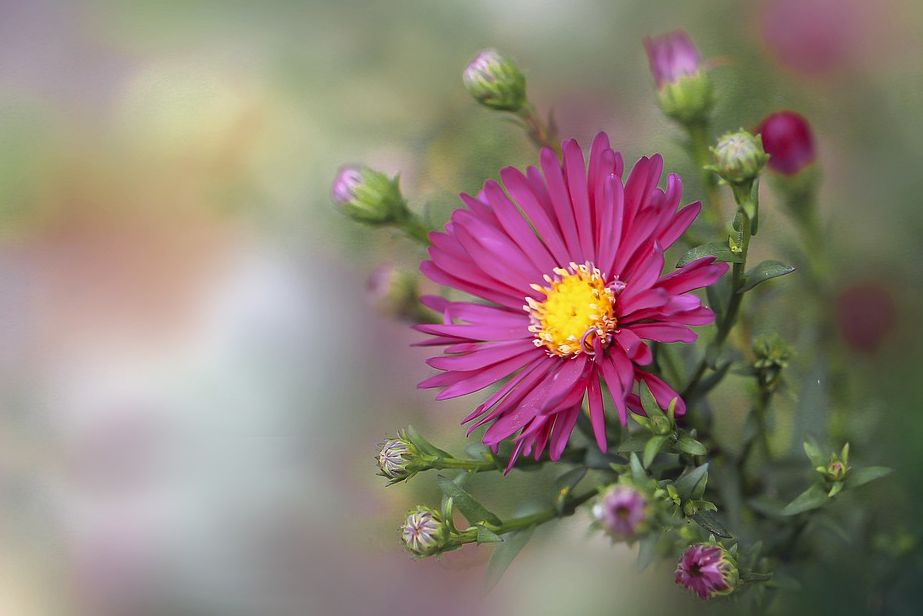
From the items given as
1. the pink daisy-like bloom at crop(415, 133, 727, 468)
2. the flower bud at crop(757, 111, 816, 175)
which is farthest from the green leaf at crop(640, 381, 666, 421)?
the flower bud at crop(757, 111, 816, 175)

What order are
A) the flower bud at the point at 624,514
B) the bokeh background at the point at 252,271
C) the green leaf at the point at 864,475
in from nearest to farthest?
the flower bud at the point at 624,514 → the green leaf at the point at 864,475 → the bokeh background at the point at 252,271

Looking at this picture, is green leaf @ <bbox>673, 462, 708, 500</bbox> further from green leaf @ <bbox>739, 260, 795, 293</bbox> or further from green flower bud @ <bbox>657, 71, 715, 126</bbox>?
green flower bud @ <bbox>657, 71, 715, 126</bbox>

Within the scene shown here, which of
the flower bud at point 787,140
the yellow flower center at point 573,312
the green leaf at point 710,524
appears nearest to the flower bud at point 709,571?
the green leaf at point 710,524

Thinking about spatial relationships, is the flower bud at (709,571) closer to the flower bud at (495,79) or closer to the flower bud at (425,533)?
the flower bud at (425,533)

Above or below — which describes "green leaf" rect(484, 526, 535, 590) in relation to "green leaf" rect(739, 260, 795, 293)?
below

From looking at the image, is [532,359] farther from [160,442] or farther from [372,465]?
[160,442]

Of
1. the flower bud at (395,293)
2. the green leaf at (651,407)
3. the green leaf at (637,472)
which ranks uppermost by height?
the flower bud at (395,293)

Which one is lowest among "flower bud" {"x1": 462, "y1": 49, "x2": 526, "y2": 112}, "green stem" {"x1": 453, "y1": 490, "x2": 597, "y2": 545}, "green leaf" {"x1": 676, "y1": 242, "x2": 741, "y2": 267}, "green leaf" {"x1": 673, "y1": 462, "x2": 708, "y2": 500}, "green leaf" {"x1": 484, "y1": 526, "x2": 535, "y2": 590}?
"green leaf" {"x1": 484, "y1": 526, "x2": 535, "y2": 590}

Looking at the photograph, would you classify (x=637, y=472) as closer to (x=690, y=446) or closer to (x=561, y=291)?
(x=690, y=446)
